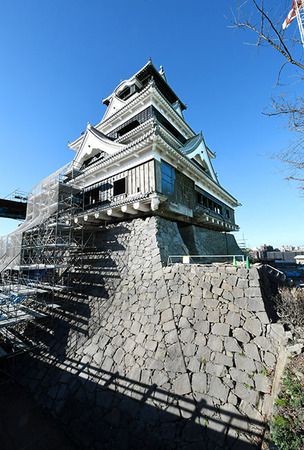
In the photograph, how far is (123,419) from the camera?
15.3 ft

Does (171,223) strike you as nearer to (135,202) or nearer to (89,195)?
(135,202)

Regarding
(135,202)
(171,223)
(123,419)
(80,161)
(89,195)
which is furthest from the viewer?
(80,161)

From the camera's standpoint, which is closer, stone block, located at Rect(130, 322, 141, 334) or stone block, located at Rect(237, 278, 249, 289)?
stone block, located at Rect(237, 278, 249, 289)

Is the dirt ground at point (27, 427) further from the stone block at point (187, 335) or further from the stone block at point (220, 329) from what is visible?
the stone block at point (220, 329)

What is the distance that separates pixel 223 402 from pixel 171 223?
7.13m

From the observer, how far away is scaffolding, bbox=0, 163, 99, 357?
29.0ft

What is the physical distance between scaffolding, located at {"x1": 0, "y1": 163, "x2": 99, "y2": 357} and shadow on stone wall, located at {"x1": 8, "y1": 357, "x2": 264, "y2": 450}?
3637 mm

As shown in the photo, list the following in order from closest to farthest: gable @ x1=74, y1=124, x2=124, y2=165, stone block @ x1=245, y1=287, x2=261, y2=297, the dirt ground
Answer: the dirt ground
stone block @ x1=245, y1=287, x2=261, y2=297
gable @ x1=74, y1=124, x2=124, y2=165

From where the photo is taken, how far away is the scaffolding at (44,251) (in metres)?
8.85

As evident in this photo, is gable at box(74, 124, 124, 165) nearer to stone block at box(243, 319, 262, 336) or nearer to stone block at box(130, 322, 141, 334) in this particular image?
stone block at box(130, 322, 141, 334)

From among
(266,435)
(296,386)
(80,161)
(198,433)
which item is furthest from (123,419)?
(80,161)

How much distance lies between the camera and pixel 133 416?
4582mm

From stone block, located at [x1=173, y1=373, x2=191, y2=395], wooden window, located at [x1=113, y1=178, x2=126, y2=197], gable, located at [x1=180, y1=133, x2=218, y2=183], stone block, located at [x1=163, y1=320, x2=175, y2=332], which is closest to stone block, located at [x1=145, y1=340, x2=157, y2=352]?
stone block, located at [x1=163, y1=320, x2=175, y2=332]

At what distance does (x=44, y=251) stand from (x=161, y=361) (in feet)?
26.7
